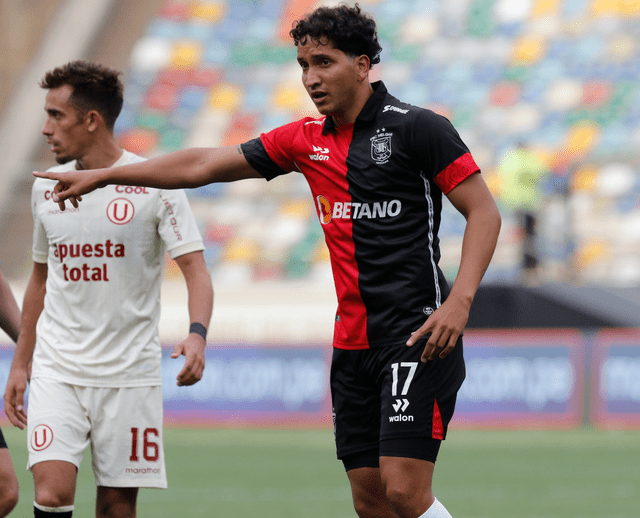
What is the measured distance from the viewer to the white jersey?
178 inches

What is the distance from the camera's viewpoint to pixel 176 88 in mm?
20531

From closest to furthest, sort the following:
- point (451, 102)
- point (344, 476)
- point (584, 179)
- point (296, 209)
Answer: point (344, 476), point (296, 209), point (584, 179), point (451, 102)

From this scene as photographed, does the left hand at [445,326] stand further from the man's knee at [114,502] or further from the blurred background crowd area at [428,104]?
the blurred background crowd area at [428,104]

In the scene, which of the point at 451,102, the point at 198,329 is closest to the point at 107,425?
the point at 198,329

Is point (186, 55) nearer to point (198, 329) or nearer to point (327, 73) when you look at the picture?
point (198, 329)

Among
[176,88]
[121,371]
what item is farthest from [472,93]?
[121,371]

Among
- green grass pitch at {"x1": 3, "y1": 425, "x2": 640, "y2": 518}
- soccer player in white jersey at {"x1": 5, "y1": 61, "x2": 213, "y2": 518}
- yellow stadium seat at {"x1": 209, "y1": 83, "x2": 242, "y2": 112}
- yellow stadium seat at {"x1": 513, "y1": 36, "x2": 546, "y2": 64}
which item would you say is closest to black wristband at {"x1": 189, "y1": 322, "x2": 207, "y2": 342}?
soccer player in white jersey at {"x1": 5, "y1": 61, "x2": 213, "y2": 518}

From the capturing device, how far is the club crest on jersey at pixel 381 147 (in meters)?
3.81

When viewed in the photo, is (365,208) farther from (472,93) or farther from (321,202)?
(472,93)

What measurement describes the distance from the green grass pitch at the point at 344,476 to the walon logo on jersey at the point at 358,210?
3.79 m

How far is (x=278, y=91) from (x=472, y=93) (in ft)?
11.6

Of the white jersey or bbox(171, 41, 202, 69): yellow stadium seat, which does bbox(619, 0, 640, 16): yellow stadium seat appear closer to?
bbox(171, 41, 202, 69): yellow stadium seat

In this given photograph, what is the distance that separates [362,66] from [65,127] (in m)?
1.42

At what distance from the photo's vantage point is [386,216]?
382cm
